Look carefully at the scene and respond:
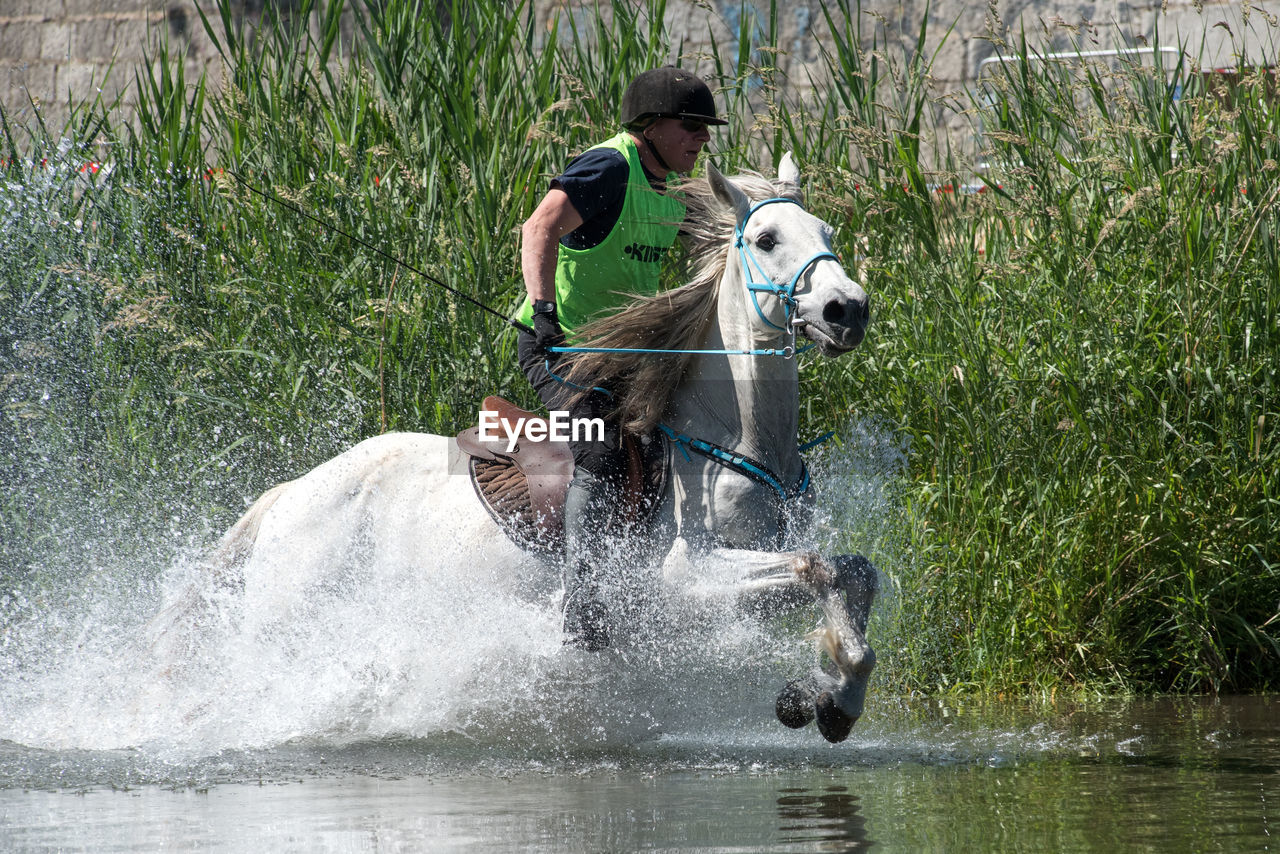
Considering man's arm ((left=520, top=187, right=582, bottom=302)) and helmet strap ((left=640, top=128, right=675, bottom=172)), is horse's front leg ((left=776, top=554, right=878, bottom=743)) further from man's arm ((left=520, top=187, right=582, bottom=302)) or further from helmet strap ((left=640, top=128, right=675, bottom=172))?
helmet strap ((left=640, top=128, right=675, bottom=172))

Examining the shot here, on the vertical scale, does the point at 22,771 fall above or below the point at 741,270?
below

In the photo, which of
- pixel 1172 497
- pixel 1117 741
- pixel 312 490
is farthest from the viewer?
pixel 1172 497

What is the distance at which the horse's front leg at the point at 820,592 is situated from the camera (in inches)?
154

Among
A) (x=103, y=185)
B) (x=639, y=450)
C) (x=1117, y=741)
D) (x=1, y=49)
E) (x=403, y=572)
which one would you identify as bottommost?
(x=1117, y=741)

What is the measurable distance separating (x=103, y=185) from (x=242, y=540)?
9.09ft

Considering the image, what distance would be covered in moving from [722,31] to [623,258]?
28.1 ft

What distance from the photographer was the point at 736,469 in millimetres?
4090

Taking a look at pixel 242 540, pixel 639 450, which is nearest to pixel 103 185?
pixel 242 540

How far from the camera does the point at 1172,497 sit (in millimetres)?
5367

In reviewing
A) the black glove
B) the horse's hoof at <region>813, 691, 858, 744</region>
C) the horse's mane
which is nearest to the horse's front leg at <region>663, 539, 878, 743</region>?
→ the horse's hoof at <region>813, 691, 858, 744</region>

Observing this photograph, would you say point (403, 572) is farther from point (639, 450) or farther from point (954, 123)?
point (954, 123)

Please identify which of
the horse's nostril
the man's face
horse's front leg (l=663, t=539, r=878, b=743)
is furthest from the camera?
the man's face

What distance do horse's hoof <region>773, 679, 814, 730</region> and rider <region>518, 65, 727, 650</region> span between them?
1.93ft

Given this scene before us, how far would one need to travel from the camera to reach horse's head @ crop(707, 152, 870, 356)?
12.2 feet
